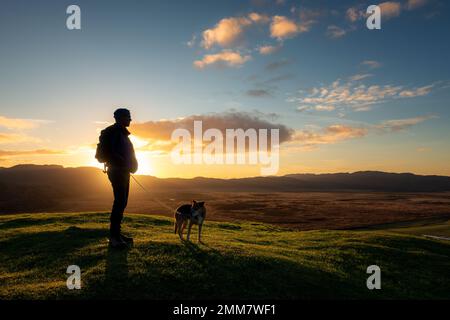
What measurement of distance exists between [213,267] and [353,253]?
9.38 meters

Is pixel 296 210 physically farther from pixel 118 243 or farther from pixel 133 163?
pixel 133 163

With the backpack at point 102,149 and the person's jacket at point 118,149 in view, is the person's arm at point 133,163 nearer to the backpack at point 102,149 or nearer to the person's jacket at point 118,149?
the person's jacket at point 118,149

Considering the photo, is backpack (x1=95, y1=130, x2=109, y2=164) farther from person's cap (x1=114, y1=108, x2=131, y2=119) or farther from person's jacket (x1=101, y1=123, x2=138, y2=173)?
person's cap (x1=114, y1=108, x2=131, y2=119)

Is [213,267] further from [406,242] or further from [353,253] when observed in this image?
[406,242]

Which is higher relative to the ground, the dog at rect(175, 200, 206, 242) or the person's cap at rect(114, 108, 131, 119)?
the person's cap at rect(114, 108, 131, 119)

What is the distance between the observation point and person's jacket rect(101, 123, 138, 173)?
42.9 ft

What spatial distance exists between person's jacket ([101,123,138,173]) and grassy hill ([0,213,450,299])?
3.40 metres

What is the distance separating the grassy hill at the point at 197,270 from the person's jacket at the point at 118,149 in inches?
134

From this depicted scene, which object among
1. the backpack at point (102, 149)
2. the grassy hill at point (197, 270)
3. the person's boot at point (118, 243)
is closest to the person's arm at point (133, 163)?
the backpack at point (102, 149)

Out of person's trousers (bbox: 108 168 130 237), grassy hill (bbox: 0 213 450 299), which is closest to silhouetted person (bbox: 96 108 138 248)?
person's trousers (bbox: 108 168 130 237)

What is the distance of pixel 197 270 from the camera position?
471 inches

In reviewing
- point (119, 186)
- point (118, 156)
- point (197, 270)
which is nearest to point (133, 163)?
point (118, 156)

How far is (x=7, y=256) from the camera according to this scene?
15.4 metres
